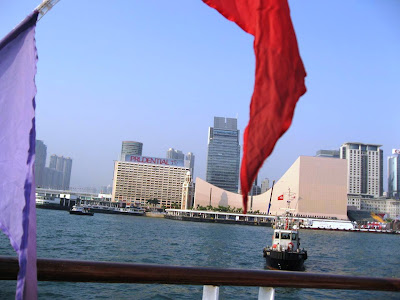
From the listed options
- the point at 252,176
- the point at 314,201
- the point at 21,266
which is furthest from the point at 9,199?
the point at 314,201

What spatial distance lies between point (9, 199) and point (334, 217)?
58395 millimetres

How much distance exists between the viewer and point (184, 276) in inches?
44.5

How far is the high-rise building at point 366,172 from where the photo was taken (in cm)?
9525

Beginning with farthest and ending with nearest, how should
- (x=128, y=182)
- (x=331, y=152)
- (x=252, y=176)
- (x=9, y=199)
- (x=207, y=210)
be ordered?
1. (x=331, y=152)
2. (x=128, y=182)
3. (x=207, y=210)
4. (x=9, y=199)
5. (x=252, y=176)

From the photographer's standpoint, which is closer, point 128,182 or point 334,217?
point 334,217

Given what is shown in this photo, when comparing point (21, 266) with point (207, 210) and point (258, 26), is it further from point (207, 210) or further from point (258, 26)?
point (207, 210)

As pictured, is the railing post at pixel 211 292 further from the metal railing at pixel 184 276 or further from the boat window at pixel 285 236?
the boat window at pixel 285 236

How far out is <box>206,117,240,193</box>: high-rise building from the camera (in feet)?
295

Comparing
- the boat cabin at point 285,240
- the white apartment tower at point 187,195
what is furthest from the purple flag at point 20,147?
the white apartment tower at point 187,195

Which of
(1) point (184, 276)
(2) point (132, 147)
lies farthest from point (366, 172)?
(1) point (184, 276)

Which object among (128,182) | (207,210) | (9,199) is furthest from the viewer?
(128,182)

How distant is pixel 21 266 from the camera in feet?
2.84

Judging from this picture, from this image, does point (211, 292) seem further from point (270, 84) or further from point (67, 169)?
point (67, 169)

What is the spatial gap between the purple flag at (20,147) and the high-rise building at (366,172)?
330 ft
